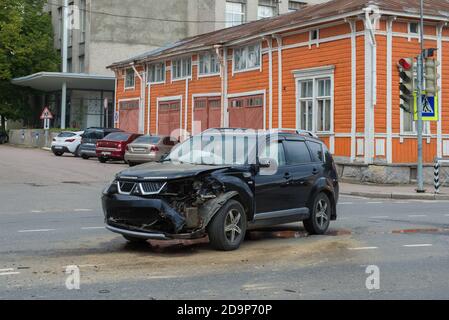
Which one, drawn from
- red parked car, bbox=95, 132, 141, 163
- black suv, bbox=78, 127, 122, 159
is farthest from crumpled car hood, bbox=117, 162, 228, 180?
black suv, bbox=78, 127, 122, 159

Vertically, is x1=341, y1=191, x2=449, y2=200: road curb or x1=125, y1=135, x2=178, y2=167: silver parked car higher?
x1=125, y1=135, x2=178, y2=167: silver parked car

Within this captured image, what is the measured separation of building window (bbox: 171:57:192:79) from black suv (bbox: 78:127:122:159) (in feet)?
17.1

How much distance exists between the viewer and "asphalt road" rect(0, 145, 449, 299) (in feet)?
20.8

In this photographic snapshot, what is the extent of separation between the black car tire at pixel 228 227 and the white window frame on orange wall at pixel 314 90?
15.7 m

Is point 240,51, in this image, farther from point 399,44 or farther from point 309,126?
point 399,44

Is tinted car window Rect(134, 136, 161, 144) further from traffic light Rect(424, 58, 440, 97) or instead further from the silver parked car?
traffic light Rect(424, 58, 440, 97)

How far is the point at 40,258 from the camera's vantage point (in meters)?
8.02

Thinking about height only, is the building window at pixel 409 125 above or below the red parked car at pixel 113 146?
above

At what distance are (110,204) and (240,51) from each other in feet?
74.2

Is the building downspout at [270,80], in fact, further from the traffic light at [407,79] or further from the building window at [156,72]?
the building window at [156,72]

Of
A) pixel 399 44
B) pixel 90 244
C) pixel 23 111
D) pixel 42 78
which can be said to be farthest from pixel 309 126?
pixel 23 111

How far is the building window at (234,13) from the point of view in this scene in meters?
55.1

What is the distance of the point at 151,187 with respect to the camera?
8.27 metres

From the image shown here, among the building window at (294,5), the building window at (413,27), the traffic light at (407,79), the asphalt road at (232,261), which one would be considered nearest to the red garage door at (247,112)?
the building window at (413,27)
